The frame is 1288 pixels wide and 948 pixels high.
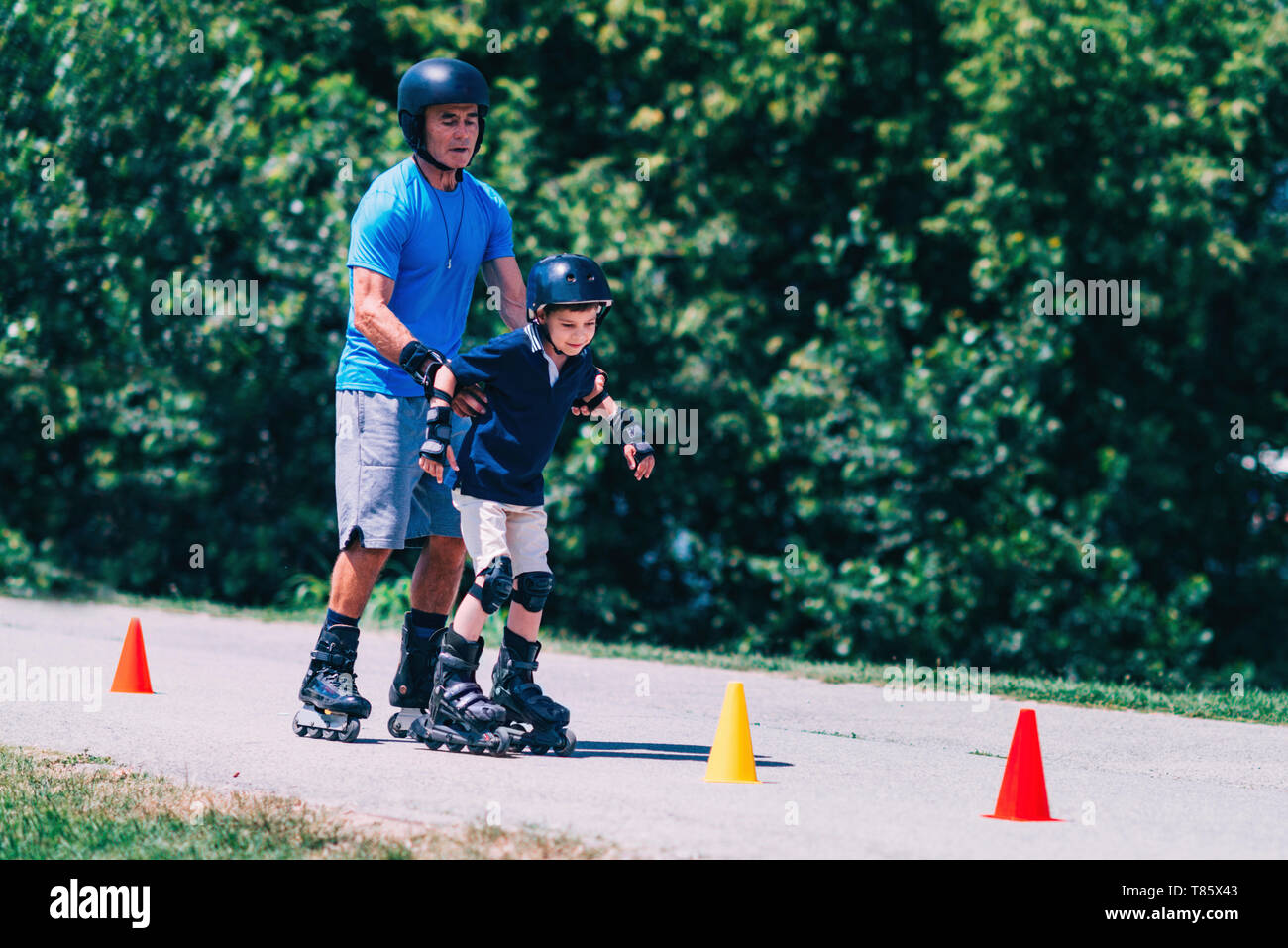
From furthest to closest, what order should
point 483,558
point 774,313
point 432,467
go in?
point 774,313 → point 483,558 → point 432,467

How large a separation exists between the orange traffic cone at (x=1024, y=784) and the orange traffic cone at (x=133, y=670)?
4.32 m

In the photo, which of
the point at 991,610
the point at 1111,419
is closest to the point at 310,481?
the point at 991,610

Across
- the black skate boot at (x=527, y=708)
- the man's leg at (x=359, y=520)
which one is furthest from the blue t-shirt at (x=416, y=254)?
the black skate boot at (x=527, y=708)

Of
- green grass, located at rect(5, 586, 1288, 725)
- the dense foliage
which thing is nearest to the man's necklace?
green grass, located at rect(5, 586, 1288, 725)

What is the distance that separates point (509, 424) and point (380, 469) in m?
0.52

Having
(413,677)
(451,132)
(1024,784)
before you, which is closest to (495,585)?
(413,677)

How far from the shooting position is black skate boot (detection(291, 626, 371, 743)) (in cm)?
635

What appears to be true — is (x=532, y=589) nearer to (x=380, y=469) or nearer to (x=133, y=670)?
(x=380, y=469)

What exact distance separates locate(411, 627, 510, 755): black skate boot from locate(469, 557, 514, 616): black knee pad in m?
0.20

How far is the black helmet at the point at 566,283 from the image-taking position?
245 inches

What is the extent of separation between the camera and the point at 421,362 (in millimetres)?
6102

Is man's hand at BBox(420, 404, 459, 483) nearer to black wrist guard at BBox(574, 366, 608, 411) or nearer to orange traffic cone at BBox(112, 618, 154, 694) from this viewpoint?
black wrist guard at BBox(574, 366, 608, 411)
